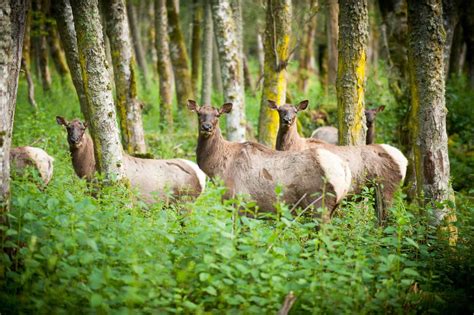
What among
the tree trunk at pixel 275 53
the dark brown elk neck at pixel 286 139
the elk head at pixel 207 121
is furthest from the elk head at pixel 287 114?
the elk head at pixel 207 121

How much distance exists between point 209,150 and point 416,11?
366 cm

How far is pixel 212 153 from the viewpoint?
8586mm

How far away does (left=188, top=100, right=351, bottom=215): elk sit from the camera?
7.45 metres

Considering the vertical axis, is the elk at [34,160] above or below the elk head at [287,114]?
below

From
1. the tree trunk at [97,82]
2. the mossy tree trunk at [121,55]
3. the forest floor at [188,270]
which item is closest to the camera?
the forest floor at [188,270]

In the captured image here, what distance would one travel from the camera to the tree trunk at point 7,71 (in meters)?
4.91

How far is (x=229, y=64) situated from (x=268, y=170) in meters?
3.98

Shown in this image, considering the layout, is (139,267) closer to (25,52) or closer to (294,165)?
(294,165)

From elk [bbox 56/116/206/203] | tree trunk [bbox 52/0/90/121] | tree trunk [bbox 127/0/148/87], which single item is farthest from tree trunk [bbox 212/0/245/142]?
tree trunk [bbox 127/0/148/87]

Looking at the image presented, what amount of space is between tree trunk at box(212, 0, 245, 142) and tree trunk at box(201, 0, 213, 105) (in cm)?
393

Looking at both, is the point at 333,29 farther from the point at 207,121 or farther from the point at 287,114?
the point at 207,121

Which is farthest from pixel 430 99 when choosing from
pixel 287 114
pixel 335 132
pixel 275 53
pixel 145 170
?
pixel 335 132

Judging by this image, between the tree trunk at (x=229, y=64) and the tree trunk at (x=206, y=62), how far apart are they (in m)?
3.93

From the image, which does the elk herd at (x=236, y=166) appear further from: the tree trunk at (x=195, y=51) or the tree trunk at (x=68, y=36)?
the tree trunk at (x=195, y=51)
